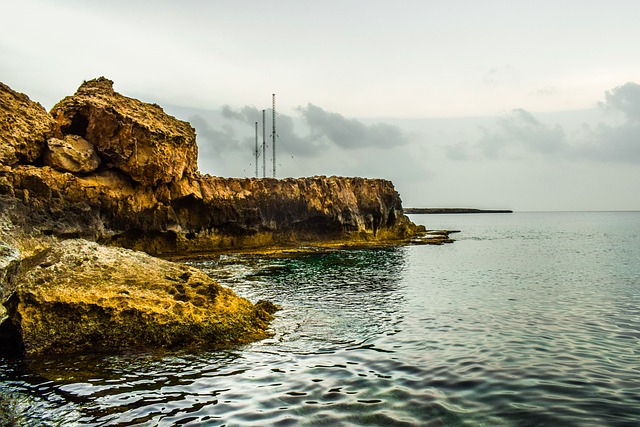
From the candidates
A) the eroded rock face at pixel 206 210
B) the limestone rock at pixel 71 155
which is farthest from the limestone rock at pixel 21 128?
the eroded rock face at pixel 206 210

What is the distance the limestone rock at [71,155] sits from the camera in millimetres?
35750

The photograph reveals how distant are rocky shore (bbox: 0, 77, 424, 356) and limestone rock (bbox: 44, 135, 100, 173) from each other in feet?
0.34

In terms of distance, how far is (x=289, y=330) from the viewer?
1502cm

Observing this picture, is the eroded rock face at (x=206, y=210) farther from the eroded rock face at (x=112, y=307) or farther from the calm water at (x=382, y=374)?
the eroded rock face at (x=112, y=307)

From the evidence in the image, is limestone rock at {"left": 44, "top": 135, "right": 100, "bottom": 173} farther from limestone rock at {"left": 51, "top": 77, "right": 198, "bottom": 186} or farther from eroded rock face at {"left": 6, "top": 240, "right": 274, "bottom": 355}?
eroded rock face at {"left": 6, "top": 240, "right": 274, "bottom": 355}

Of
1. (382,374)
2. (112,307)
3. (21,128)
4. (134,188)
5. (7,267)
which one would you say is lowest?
(382,374)

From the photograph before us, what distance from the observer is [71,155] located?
36.8m

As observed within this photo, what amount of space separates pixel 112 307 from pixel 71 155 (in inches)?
1169

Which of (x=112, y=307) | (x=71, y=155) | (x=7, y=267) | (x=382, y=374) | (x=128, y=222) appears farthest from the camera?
Answer: (x=128, y=222)

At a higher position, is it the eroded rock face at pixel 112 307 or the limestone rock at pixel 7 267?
the limestone rock at pixel 7 267

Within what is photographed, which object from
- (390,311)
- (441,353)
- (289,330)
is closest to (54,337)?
(289,330)

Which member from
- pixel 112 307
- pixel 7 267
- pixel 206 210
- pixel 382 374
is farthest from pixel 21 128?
pixel 382 374

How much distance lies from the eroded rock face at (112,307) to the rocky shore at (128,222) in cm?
3

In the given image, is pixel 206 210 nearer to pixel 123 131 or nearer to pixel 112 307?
pixel 123 131
